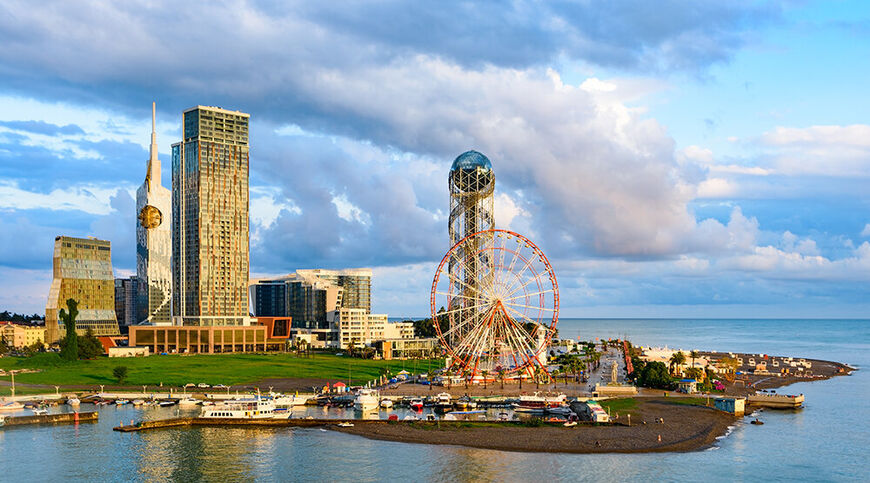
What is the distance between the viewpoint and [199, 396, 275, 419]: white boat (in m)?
113

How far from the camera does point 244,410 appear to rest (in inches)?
4483

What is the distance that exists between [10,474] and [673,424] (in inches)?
3138

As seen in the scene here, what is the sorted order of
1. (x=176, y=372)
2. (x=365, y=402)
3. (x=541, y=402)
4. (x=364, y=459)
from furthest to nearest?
1. (x=176, y=372)
2. (x=541, y=402)
3. (x=365, y=402)
4. (x=364, y=459)

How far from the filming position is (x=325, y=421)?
111188mm

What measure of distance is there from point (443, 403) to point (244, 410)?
30189mm

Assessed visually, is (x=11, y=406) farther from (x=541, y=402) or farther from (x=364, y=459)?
(x=541, y=402)

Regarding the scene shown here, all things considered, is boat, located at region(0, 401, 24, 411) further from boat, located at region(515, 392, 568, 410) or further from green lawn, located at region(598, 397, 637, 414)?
green lawn, located at region(598, 397, 637, 414)

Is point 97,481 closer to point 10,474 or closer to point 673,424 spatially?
point 10,474

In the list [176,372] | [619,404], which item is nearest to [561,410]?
[619,404]

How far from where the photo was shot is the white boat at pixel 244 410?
113438 millimetres

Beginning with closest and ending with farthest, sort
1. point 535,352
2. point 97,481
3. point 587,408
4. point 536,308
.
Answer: point 97,481 < point 587,408 < point 536,308 < point 535,352

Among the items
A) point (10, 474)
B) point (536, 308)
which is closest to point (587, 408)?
point (536, 308)

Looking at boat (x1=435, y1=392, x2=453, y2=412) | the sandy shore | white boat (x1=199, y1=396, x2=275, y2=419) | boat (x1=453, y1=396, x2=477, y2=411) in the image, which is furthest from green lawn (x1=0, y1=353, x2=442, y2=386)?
the sandy shore

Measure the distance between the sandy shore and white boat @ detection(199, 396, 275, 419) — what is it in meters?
13.3
